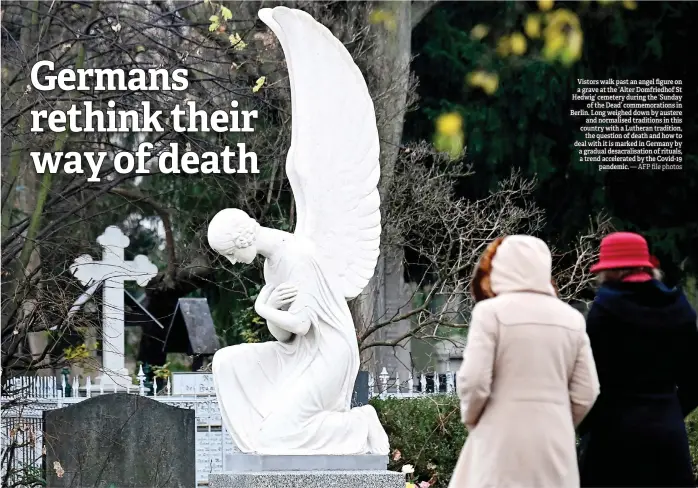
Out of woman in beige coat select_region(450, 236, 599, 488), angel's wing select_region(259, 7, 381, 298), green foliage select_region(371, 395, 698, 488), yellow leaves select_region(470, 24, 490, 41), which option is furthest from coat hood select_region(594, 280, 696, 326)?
yellow leaves select_region(470, 24, 490, 41)

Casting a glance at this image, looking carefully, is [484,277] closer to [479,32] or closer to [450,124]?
[450,124]

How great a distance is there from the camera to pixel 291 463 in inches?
389

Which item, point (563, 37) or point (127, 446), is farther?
point (563, 37)

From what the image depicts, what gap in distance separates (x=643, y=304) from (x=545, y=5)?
45.8ft

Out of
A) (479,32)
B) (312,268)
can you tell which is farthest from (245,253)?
(479,32)

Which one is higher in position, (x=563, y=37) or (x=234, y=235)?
(x=563, y=37)

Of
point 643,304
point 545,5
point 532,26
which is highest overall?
point 545,5

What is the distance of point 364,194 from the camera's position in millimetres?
10586

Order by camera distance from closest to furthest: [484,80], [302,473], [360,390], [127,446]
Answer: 1. [302,473]
2. [127,446]
3. [360,390]
4. [484,80]

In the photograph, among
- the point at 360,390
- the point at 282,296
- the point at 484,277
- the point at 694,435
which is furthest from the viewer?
the point at 694,435

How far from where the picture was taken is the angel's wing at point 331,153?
10383mm

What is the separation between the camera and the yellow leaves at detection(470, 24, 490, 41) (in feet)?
69.5

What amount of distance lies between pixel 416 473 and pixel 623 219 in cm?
751

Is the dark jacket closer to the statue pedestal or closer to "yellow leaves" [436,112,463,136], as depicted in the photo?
the statue pedestal
